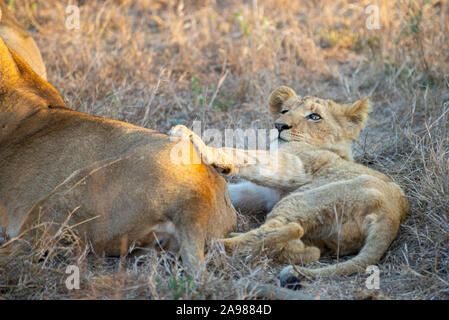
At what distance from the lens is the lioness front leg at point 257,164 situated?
2984 millimetres

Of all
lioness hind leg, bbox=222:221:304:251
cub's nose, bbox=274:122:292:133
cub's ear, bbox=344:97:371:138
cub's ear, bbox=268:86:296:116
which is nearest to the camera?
lioness hind leg, bbox=222:221:304:251

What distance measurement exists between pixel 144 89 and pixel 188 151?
2.46 meters

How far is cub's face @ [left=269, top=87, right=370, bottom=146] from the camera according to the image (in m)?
3.76

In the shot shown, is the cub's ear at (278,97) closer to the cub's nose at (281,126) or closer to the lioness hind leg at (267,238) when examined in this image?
the cub's nose at (281,126)

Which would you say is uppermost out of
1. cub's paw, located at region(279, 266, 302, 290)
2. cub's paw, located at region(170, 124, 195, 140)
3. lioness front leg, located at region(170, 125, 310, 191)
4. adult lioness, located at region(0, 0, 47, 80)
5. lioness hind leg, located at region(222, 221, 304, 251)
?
adult lioness, located at region(0, 0, 47, 80)

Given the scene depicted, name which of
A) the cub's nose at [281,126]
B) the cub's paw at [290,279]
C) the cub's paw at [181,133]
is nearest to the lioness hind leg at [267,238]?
the cub's paw at [290,279]

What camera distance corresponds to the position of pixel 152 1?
24.7 feet

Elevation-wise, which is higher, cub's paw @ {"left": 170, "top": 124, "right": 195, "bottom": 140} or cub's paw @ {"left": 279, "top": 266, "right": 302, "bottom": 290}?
cub's paw @ {"left": 170, "top": 124, "right": 195, "bottom": 140}

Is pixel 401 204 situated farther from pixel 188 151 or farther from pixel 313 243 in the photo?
pixel 188 151

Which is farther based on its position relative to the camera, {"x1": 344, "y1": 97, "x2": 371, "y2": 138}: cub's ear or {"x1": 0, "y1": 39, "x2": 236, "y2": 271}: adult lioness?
{"x1": 344, "y1": 97, "x2": 371, "y2": 138}: cub's ear

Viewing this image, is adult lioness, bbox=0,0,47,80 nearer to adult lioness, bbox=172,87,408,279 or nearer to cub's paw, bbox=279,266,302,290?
adult lioness, bbox=172,87,408,279

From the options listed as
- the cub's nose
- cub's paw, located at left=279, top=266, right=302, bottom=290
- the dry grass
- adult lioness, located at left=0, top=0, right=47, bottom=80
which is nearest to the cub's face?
the cub's nose

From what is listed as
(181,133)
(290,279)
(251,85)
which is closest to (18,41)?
(181,133)

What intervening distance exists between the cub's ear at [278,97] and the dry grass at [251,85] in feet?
2.22
